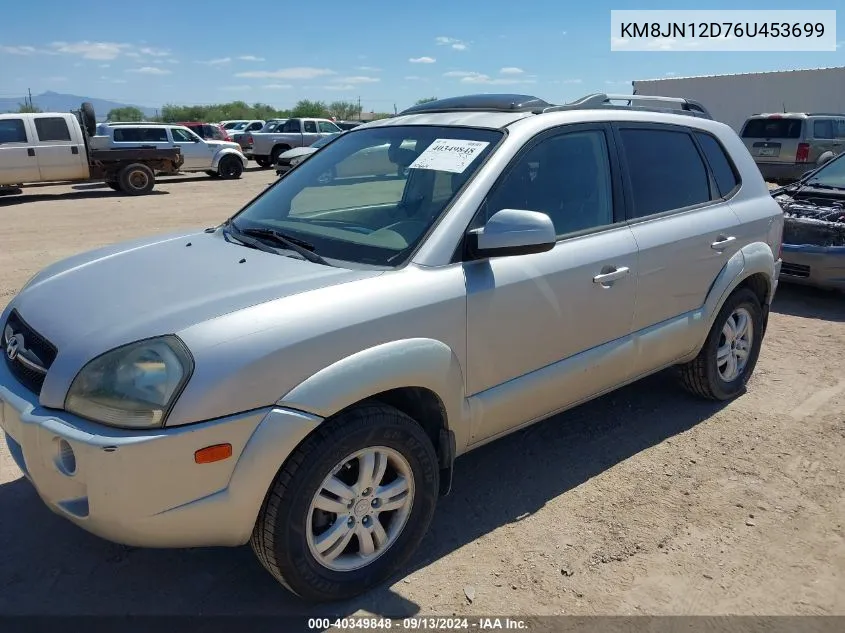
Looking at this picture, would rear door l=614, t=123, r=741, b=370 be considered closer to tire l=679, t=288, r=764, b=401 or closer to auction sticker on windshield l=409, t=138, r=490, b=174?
tire l=679, t=288, r=764, b=401

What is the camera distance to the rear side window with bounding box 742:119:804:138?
54.1 feet

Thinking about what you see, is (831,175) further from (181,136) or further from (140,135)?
(181,136)

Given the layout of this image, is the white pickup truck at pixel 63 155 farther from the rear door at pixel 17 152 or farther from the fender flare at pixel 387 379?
the fender flare at pixel 387 379

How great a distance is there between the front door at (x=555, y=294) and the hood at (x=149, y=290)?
627 millimetres

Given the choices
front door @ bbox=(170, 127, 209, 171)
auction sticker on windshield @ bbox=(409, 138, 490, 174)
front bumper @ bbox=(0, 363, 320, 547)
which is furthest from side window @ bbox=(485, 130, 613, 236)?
front door @ bbox=(170, 127, 209, 171)

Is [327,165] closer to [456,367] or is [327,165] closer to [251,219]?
[251,219]

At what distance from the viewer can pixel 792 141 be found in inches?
647

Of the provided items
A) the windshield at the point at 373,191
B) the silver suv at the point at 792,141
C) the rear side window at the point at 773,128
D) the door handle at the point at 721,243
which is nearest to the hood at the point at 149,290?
the windshield at the point at 373,191

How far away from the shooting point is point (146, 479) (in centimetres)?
215

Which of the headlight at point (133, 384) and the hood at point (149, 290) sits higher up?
the hood at point (149, 290)

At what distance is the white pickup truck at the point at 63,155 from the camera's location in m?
16.3

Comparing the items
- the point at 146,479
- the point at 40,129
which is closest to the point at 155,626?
the point at 146,479

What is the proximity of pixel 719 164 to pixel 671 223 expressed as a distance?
83cm

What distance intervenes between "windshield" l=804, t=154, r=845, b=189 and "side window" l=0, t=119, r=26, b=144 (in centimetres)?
1628
